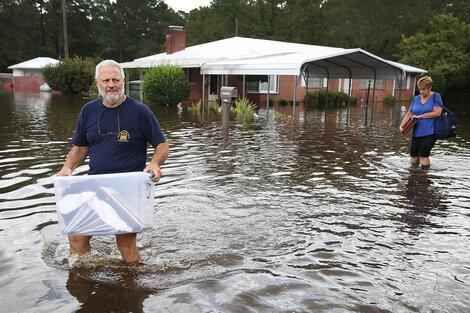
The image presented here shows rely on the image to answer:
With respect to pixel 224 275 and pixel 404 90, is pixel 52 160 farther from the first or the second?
pixel 404 90

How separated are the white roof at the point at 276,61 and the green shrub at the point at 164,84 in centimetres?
125

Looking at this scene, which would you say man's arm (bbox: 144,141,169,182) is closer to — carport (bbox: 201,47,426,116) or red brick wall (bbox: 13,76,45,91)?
carport (bbox: 201,47,426,116)

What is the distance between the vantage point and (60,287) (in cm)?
Result: 395

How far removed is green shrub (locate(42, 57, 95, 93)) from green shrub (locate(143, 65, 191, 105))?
16376 mm

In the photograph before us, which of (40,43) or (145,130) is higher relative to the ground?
(40,43)

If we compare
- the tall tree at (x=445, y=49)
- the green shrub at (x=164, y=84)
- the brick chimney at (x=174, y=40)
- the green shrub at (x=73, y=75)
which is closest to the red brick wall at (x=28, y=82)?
the green shrub at (x=73, y=75)

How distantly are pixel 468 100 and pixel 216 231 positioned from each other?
43725mm

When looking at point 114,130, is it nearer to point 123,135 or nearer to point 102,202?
point 123,135

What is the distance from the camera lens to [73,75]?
3991 cm

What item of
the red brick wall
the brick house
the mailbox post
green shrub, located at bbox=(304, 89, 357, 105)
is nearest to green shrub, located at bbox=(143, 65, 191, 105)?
the brick house

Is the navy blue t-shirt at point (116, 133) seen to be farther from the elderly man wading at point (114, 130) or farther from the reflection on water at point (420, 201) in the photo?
the reflection on water at point (420, 201)

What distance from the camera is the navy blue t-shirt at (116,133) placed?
394cm

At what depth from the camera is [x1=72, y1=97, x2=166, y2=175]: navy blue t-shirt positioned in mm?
3936

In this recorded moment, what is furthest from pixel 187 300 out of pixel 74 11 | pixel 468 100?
pixel 74 11
